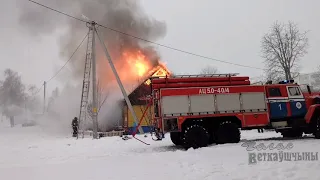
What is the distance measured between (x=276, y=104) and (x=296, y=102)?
1059 millimetres

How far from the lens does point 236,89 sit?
13.5 meters

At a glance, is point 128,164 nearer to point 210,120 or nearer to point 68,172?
point 68,172

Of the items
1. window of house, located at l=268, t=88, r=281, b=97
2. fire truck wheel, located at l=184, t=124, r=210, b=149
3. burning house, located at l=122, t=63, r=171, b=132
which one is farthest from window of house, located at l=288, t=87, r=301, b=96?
burning house, located at l=122, t=63, r=171, b=132

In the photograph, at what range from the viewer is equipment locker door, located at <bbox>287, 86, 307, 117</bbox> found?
13906mm

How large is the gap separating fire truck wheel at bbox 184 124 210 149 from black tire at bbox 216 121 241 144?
66cm

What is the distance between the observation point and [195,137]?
1277cm

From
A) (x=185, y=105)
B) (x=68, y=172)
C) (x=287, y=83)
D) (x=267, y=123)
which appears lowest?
(x=68, y=172)

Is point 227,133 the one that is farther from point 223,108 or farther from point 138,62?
point 138,62

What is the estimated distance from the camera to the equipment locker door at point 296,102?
1391cm

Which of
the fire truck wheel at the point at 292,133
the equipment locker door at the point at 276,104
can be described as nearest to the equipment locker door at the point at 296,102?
the equipment locker door at the point at 276,104

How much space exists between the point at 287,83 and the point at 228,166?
27.3ft

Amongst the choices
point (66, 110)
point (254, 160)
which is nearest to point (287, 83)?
point (254, 160)

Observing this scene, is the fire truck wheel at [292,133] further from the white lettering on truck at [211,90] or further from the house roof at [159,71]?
the house roof at [159,71]

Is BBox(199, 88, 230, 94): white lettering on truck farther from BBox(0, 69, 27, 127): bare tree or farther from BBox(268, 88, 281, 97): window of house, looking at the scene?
BBox(0, 69, 27, 127): bare tree
